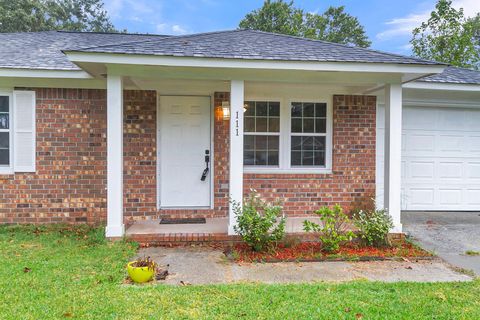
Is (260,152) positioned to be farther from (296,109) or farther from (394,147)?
(394,147)

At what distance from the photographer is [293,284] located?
11.8ft

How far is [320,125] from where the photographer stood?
22.0 ft

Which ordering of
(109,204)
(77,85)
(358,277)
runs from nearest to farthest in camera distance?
(358,277), (109,204), (77,85)

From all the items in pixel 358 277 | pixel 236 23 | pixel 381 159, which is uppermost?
pixel 236 23

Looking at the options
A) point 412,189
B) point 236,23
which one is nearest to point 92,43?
point 412,189

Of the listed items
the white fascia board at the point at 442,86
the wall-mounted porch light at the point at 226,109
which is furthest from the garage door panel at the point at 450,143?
the wall-mounted porch light at the point at 226,109

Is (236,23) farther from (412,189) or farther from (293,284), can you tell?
(293,284)

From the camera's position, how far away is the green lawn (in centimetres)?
289

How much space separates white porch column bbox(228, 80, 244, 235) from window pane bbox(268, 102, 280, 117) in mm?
1601

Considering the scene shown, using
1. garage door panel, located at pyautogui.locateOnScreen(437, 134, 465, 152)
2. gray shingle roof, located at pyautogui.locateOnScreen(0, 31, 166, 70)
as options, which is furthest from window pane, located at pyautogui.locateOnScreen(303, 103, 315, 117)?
gray shingle roof, located at pyautogui.locateOnScreen(0, 31, 166, 70)

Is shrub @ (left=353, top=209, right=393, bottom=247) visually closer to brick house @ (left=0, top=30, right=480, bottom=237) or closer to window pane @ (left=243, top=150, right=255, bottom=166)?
brick house @ (left=0, top=30, right=480, bottom=237)

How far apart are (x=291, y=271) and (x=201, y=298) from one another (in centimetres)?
131

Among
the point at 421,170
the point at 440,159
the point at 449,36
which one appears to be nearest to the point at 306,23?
the point at 449,36

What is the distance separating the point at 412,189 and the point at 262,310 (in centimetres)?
571
